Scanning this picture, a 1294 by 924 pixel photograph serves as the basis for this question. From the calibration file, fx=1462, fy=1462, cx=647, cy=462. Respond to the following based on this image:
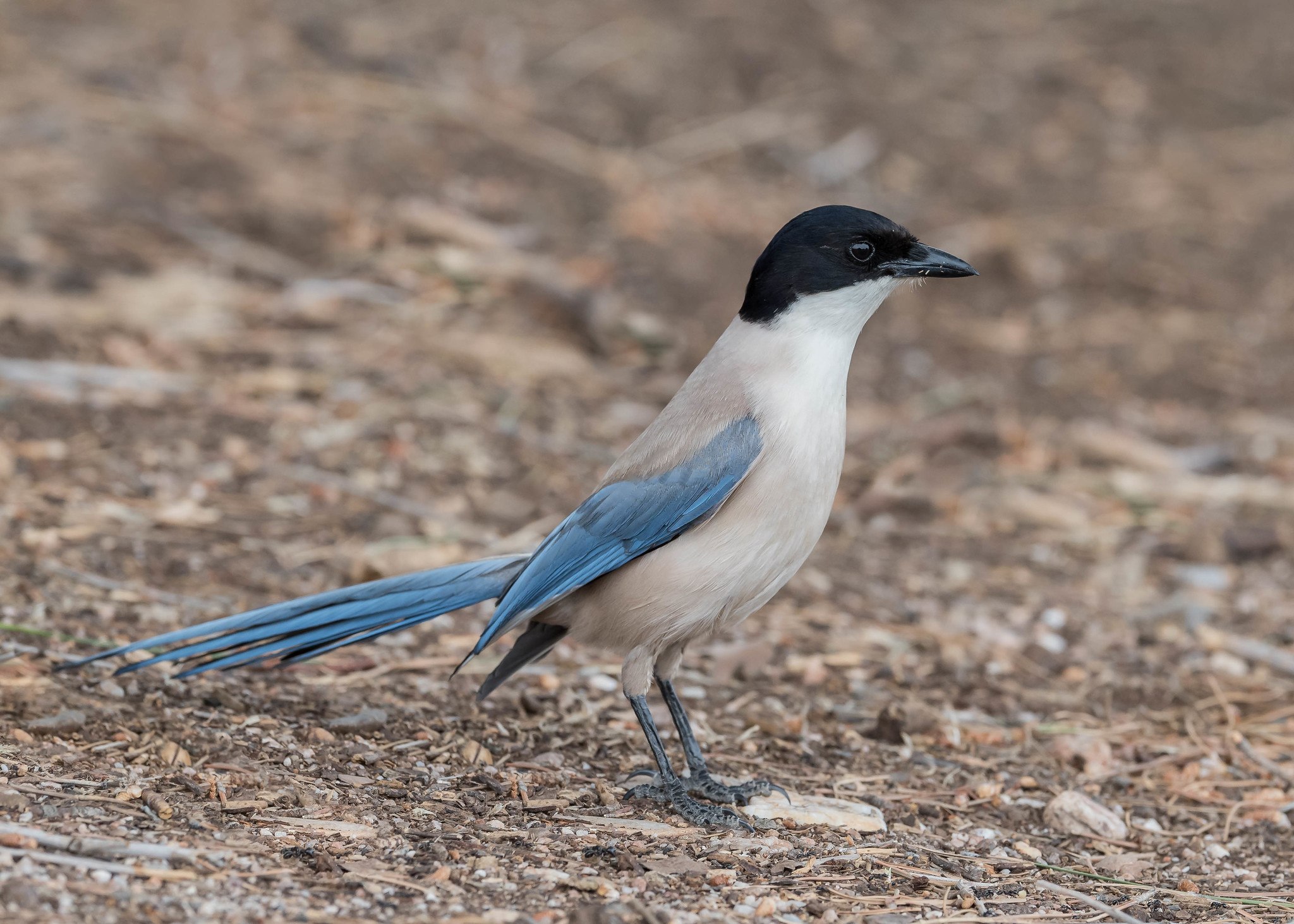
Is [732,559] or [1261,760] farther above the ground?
[732,559]

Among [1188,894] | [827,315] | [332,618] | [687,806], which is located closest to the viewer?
[1188,894]

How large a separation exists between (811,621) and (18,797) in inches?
125

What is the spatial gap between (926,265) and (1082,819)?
167cm

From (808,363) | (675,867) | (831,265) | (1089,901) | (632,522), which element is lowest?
(675,867)

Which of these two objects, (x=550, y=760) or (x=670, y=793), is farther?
(x=550, y=760)

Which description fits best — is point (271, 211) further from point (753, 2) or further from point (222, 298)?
point (753, 2)

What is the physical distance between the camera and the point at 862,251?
430 cm

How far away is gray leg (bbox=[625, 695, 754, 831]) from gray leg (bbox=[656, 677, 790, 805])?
27 mm

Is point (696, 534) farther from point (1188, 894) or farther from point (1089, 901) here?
point (1188, 894)

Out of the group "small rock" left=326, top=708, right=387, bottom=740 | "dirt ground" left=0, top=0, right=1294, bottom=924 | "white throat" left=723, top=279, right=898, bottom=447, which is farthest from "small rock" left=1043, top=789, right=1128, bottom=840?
"small rock" left=326, top=708, right=387, bottom=740

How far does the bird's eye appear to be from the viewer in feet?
14.1

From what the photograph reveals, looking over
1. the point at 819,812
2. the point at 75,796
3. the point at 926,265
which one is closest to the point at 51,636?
the point at 75,796

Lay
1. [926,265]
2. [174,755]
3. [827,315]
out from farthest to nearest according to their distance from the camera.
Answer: [926,265], [827,315], [174,755]

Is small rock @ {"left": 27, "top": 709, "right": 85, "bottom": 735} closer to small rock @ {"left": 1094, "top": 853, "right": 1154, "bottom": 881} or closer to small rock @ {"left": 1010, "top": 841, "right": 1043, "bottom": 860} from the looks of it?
small rock @ {"left": 1010, "top": 841, "right": 1043, "bottom": 860}
